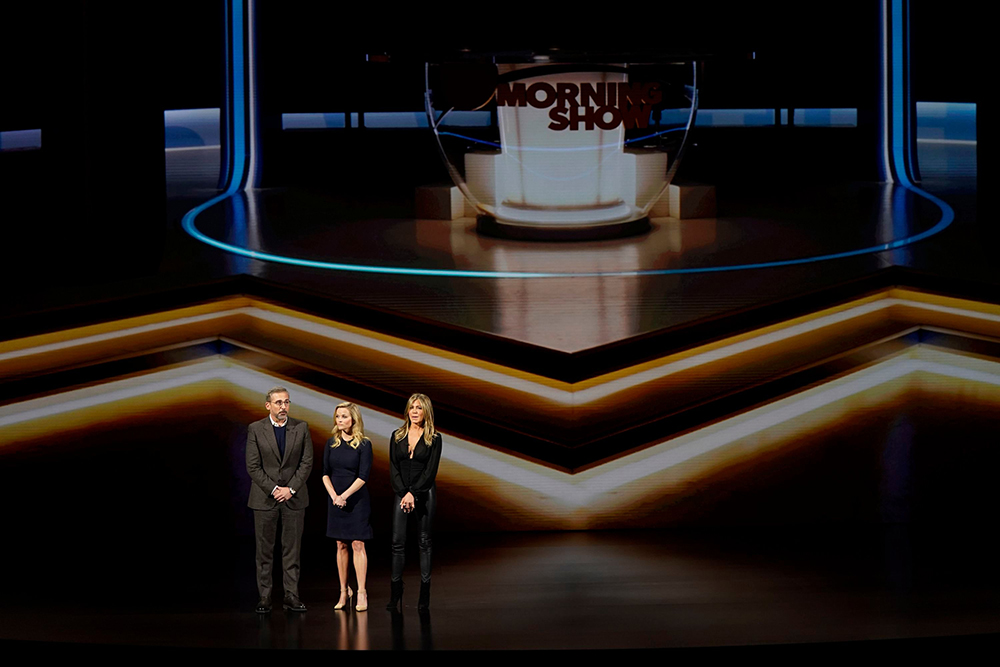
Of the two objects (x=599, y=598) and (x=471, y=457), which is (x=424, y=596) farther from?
(x=471, y=457)

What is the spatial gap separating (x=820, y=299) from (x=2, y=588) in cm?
419

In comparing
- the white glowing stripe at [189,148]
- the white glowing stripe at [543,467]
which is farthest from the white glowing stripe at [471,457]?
the white glowing stripe at [189,148]

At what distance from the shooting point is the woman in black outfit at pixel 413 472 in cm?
393

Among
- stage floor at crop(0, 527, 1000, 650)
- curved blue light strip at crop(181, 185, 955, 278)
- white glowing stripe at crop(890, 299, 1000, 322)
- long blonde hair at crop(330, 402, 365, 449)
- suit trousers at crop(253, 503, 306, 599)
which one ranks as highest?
curved blue light strip at crop(181, 185, 955, 278)

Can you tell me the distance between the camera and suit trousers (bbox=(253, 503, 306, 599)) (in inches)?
155

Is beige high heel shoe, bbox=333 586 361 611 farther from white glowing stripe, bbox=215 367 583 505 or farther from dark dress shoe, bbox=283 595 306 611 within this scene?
white glowing stripe, bbox=215 367 583 505

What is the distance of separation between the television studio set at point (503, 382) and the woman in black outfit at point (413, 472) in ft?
0.04

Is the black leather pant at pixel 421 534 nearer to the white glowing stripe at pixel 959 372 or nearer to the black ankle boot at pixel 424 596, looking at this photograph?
the black ankle boot at pixel 424 596

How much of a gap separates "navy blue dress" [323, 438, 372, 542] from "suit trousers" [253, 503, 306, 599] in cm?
13

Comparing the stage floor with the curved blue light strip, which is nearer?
the stage floor

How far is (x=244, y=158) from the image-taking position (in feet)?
37.0

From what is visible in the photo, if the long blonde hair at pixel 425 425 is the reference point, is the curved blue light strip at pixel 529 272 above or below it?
above

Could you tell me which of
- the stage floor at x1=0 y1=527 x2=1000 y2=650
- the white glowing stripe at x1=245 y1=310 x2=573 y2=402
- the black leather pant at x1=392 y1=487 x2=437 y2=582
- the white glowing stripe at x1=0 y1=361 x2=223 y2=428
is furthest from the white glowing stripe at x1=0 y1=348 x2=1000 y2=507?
the black leather pant at x1=392 y1=487 x2=437 y2=582

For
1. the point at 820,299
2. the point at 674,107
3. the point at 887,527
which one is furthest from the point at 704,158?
the point at 887,527
